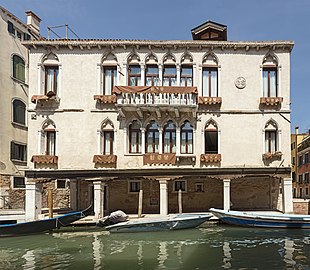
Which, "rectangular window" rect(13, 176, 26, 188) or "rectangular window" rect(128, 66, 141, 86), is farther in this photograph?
"rectangular window" rect(13, 176, 26, 188)

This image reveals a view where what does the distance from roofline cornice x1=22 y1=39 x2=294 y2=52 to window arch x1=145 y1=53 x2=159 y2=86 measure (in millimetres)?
669

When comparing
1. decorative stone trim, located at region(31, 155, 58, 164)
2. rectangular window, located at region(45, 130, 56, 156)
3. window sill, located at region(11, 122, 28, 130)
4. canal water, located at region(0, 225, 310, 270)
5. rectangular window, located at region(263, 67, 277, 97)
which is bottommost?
canal water, located at region(0, 225, 310, 270)

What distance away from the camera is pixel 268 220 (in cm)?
1648

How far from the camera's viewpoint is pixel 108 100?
18297 mm

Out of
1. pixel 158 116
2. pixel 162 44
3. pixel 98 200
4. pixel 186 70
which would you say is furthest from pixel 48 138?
pixel 186 70

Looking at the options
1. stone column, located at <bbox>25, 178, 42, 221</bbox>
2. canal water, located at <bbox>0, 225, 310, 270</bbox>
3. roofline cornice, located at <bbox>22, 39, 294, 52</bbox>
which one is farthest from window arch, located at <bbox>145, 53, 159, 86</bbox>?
stone column, located at <bbox>25, 178, 42, 221</bbox>

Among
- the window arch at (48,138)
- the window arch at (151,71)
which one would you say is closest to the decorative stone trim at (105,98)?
the window arch at (151,71)

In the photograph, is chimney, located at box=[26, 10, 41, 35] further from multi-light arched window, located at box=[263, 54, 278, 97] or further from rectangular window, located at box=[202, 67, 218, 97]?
multi-light arched window, located at box=[263, 54, 278, 97]

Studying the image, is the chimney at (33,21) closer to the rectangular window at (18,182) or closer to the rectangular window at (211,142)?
the rectangular window at (18,182)

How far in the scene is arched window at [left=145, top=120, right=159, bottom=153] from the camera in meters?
18.6

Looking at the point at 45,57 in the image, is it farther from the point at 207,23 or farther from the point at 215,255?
the point at 215,255

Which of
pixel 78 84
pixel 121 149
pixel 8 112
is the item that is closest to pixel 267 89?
pixel 121 149

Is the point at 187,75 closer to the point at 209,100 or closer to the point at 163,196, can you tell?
the point at 209,100

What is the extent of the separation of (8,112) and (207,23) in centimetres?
1475
